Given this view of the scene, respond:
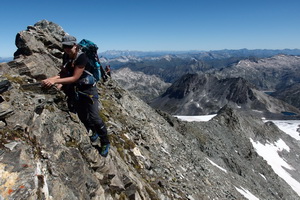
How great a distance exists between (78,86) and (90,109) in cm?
117

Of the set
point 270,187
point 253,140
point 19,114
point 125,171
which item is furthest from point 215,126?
point 19,114

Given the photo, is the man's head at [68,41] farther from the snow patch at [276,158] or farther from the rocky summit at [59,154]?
the snow patch at [276,158]

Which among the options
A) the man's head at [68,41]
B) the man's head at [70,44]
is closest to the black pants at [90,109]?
the man's head at [70,44]

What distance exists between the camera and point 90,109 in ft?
31.9

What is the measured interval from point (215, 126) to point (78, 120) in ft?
219

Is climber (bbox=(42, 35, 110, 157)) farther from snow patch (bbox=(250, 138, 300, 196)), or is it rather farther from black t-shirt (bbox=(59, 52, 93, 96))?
snow patch (bbox=(250, 138, 300, 196))

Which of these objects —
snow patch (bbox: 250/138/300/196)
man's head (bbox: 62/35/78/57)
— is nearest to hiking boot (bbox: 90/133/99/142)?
man's head (bbox: 62/35/78/57)

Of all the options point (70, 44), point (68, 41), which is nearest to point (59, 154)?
point (70, 44)

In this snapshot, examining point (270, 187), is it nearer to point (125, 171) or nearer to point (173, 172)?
point (173, 172)

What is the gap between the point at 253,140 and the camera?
307 feet

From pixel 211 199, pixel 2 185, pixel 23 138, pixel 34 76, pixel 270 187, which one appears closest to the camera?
pixel 2 185

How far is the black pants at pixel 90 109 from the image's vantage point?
9531 mm

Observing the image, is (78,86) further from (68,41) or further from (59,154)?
(59,154)

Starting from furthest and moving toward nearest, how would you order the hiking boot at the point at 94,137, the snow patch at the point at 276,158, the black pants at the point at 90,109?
the snow patch at the point at 276,158 < the hiking boot at the point at 94,137 < the black pants at the point at 90,109
